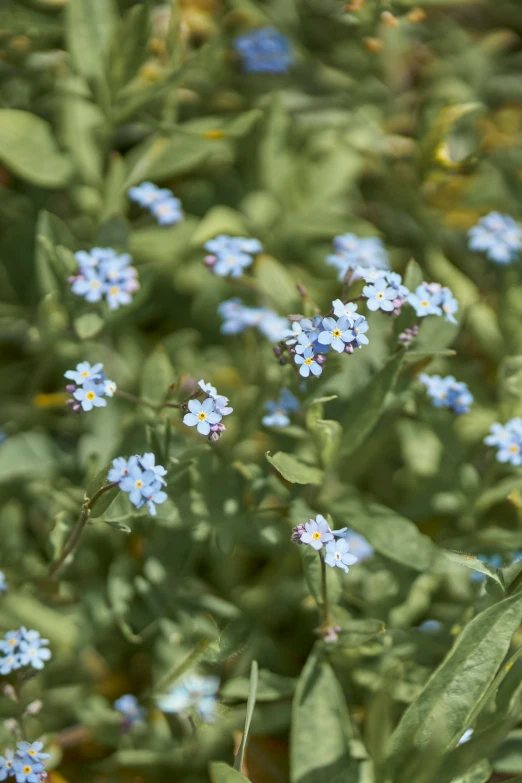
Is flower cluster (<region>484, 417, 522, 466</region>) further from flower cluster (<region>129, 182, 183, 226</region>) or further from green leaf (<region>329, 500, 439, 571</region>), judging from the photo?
flower cluster (<region>129, 182, 183, 226</region>)

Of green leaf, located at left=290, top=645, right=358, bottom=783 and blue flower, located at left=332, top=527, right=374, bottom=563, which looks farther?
blue flower, located at left=332, top=527, right=374, bottom=563

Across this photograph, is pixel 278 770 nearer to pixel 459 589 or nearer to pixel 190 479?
pixel 459 589

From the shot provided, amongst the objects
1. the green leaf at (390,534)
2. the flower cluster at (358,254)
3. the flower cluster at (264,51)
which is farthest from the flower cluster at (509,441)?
the flower cluster at (264,51)

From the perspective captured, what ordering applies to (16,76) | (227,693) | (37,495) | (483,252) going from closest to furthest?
(227,693) → (37,495) → (16,76) → (483,252)

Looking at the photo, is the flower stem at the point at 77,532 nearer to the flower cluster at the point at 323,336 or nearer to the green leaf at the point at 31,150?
the flower cluster at the point at 323,336

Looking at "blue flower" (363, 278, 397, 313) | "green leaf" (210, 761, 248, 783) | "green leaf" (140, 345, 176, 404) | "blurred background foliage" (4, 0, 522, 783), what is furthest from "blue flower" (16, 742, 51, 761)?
"blue flower" (363, 278, 397, 313)

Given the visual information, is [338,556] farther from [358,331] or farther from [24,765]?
[24,765]

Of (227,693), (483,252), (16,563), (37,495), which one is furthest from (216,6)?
(227,693)
